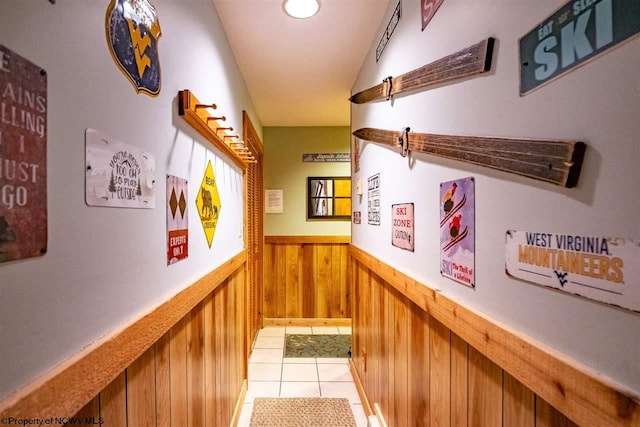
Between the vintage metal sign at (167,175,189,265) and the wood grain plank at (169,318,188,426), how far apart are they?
25 centimetres

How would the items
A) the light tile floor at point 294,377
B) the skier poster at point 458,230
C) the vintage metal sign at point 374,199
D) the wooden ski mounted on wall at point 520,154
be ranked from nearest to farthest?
the wooden ski mounted on wall at point 520,154, the skier poster at point 458,230, the vintage metal sign at point 374,199, the light tile floor at point 294,377

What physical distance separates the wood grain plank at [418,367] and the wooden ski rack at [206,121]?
113 centimetres

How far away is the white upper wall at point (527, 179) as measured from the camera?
0.51m

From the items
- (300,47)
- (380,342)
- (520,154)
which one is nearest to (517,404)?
(520,154)

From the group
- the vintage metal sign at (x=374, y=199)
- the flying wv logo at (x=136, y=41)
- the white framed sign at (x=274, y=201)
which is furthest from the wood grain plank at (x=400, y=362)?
the white framed sign at (x=274, y=201)

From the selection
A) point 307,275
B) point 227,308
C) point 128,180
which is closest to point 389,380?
point 227,308

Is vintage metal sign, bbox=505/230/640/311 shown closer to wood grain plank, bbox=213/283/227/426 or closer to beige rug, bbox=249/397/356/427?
wood grain plank, bbox=213/283/227/426

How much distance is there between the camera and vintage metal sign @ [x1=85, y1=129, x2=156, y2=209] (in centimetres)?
67

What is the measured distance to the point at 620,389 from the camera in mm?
504

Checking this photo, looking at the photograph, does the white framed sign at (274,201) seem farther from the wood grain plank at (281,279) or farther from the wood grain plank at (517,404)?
the wood grain plank at (517,404)

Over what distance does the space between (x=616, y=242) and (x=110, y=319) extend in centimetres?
98

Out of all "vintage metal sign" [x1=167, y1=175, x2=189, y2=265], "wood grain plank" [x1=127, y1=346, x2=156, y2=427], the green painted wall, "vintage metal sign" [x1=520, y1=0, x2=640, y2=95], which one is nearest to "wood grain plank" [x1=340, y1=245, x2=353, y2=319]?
the green painted wall

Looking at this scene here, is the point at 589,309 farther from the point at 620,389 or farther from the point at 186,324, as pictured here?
the point at 186,324

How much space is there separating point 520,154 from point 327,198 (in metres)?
3.25
